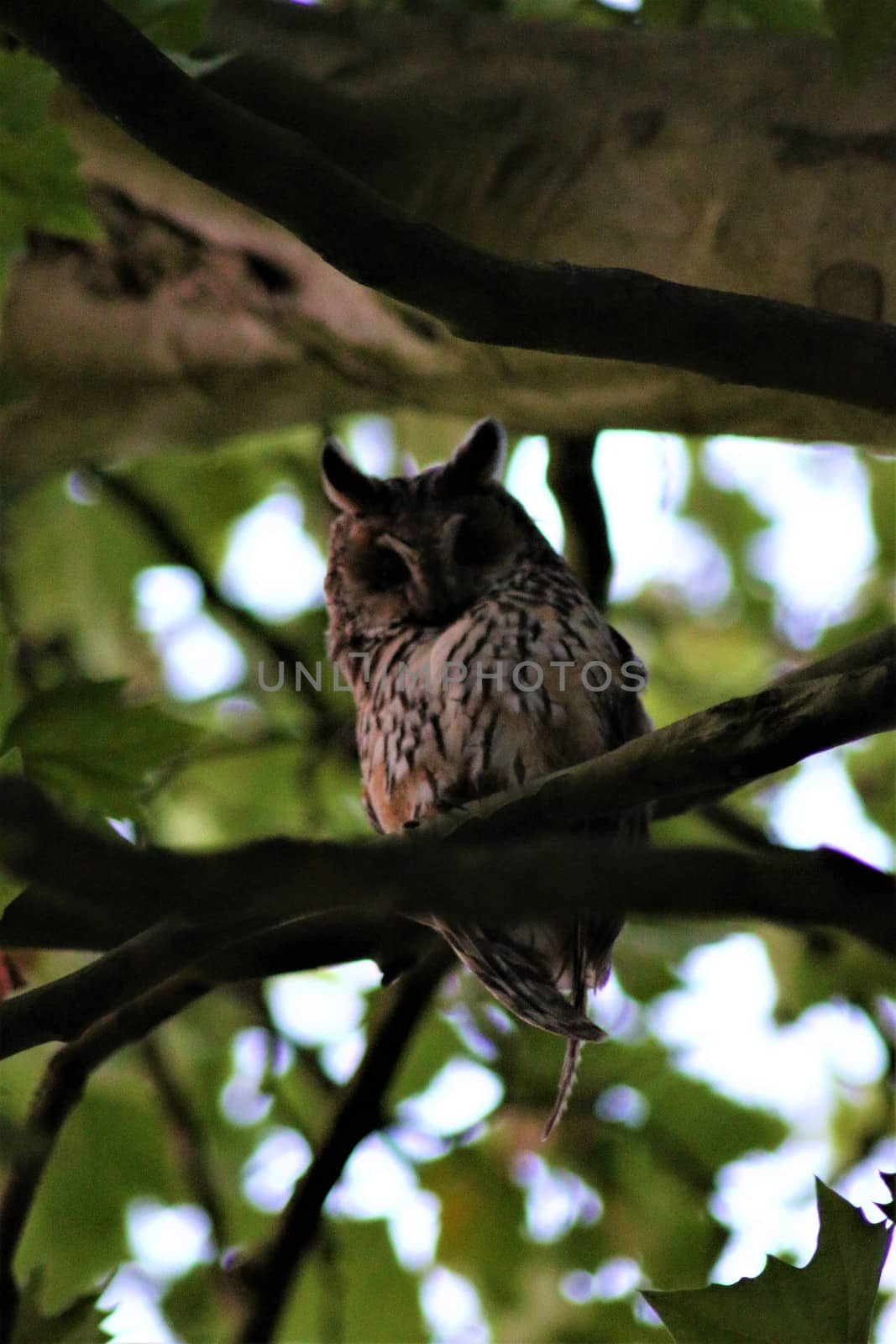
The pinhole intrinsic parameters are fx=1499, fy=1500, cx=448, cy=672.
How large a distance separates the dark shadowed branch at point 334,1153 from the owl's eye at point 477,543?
0.99 meters

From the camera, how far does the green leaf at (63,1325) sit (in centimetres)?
180

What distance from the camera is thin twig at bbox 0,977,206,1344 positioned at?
1.96 metres

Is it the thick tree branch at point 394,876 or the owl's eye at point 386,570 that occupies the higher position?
the thick tree branch at point 394,876

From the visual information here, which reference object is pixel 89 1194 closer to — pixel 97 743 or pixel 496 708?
pixel 496 708

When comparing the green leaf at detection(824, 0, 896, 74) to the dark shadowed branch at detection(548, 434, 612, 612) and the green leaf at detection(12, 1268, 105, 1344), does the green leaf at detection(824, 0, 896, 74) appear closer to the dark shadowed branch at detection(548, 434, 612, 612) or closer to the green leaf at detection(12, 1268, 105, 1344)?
the dark shadowed branch at detection(548, 434, 612, 612)

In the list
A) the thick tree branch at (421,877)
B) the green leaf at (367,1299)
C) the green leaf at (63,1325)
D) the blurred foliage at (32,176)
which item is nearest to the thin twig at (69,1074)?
the green leaf at (63,1325)

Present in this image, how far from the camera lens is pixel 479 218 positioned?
7.67 ft

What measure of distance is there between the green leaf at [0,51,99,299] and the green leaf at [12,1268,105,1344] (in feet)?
4.48

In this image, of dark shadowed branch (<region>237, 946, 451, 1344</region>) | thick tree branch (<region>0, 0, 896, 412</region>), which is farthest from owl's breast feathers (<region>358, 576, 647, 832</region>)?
thick tree branch (<region>0, 0, 896, 412</region>)

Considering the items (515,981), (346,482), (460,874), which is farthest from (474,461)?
(460,874)

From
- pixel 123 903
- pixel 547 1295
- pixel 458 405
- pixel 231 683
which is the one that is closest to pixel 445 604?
pixel 458 405

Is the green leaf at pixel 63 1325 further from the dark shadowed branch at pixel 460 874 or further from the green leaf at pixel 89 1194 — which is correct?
the green leaf at pixel 89 1194

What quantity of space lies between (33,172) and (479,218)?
2.23 feet

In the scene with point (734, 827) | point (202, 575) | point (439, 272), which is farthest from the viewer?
point (202, 575)
